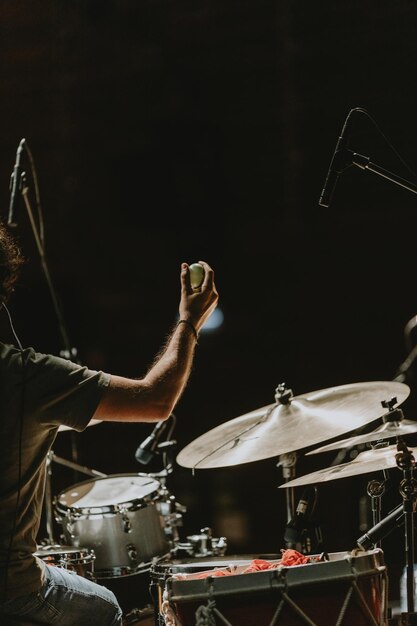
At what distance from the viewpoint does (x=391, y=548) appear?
15.5 feet

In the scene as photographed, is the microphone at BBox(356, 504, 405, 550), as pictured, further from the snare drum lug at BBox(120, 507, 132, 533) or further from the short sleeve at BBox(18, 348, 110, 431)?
the snare drum lug at BBox(120, 507, 132, 533)

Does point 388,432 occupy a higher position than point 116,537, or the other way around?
point 388,432

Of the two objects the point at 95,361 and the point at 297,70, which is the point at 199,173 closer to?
the point at 297,70

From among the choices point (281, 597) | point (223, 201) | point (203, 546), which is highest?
point (223, 201)

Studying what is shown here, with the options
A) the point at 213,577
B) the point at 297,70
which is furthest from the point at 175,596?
the point at 297,70

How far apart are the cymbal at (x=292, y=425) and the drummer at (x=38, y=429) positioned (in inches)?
23.6

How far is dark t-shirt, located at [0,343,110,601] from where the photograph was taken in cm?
195

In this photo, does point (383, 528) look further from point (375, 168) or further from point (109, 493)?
point (109, 493)

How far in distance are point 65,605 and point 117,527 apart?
160 centimetres

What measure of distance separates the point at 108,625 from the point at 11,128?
386 cm

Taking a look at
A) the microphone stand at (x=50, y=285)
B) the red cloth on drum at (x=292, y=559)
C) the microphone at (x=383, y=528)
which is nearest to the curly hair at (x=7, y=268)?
the red cloth on drum at (x=292, y=559)

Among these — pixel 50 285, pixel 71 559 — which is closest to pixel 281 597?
pixel 71 559

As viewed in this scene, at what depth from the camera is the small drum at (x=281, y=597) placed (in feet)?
6.52

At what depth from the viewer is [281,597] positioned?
6.53ft
